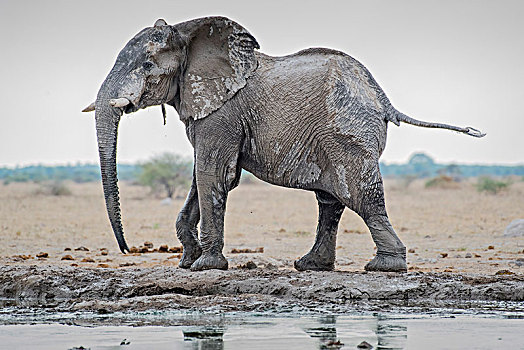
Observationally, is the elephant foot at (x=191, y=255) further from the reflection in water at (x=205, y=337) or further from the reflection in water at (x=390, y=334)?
the reflection in water at (x=390, y=334)

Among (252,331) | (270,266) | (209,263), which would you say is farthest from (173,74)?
(252,331)

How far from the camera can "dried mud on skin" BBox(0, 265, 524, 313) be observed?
784 centimetres

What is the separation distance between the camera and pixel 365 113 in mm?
8773

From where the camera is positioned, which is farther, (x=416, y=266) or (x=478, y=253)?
(x=478, y=253)

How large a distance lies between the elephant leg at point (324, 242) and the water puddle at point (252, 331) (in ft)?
7.17

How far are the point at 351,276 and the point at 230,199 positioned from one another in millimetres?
22867

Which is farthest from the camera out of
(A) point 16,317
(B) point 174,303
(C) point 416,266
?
(C) point 416,266

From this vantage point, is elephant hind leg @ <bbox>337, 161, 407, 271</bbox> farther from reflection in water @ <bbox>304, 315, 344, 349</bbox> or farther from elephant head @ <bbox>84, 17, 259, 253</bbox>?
reflection in water @ <bbox>304, 315, 344, 349</bbox>

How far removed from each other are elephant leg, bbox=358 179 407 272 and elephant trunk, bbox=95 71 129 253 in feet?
7.49

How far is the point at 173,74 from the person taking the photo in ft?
29.9

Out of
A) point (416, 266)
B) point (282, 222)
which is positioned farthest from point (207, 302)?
point (282, 222)

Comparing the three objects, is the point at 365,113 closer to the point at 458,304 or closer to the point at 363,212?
the point at 363,212

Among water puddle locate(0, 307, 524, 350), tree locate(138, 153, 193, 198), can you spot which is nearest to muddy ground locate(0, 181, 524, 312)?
water puddle locate(0, 307, 524, 350)

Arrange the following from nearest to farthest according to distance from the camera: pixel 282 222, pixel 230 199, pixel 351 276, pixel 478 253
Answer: pixel 351 276, pixel 478 253, pixel 282 222, pixel 230 199
